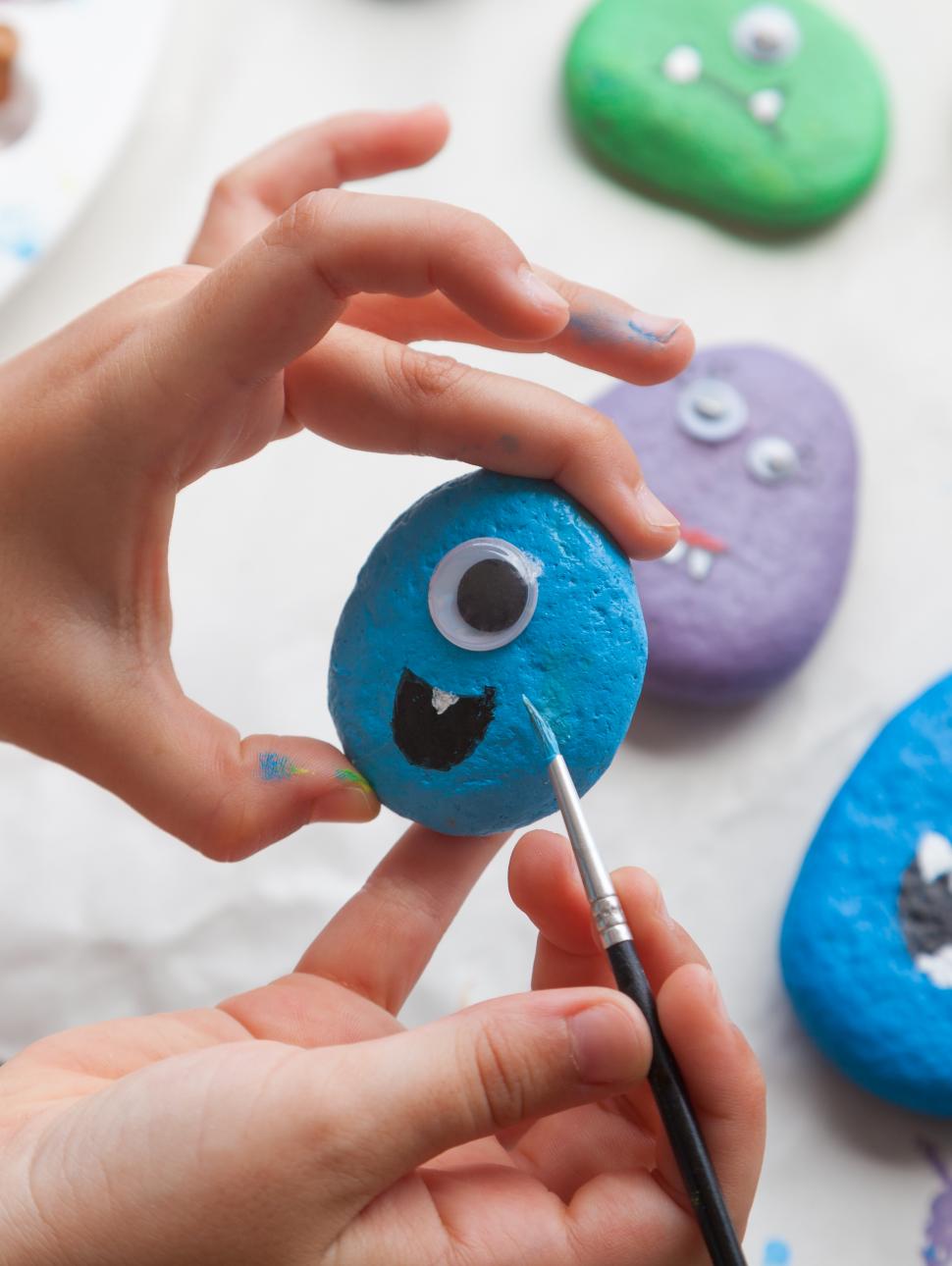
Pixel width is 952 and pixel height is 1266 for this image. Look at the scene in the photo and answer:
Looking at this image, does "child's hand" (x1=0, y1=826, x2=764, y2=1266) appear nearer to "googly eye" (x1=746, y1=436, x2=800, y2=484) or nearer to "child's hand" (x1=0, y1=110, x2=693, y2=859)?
"child's hand" (x1=0, y1=110, x2=693, y2=859)

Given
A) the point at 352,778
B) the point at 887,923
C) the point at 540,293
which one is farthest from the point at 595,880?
the point at 887,923

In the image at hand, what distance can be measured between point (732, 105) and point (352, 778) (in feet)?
2.91

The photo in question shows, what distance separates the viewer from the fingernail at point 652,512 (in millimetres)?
764

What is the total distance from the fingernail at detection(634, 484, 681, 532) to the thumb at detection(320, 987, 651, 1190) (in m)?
0.30

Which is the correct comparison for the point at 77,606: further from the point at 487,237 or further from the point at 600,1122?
the point at 600,1122

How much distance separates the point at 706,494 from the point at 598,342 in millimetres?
358

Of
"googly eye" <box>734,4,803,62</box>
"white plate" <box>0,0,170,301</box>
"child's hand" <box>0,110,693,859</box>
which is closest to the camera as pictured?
"child's hand" <box>0,110,693,859</box>

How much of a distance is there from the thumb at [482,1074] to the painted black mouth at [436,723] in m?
0.18

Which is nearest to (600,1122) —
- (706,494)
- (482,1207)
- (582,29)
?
(482,1207)

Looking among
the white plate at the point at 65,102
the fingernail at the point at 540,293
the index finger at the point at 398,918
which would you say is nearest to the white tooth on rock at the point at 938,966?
the index finger at the point at 398,918

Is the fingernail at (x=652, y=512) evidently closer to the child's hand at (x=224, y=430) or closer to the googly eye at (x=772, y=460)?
the child's hand at (x=224, y=430)

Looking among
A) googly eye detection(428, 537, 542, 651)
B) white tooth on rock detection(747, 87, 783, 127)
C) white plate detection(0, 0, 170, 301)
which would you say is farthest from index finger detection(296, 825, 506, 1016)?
white tooth on rock detection(747, 87, 783, 127)

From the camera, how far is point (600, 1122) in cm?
74

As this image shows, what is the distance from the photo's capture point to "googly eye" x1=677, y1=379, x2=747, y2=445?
117 centimetres
